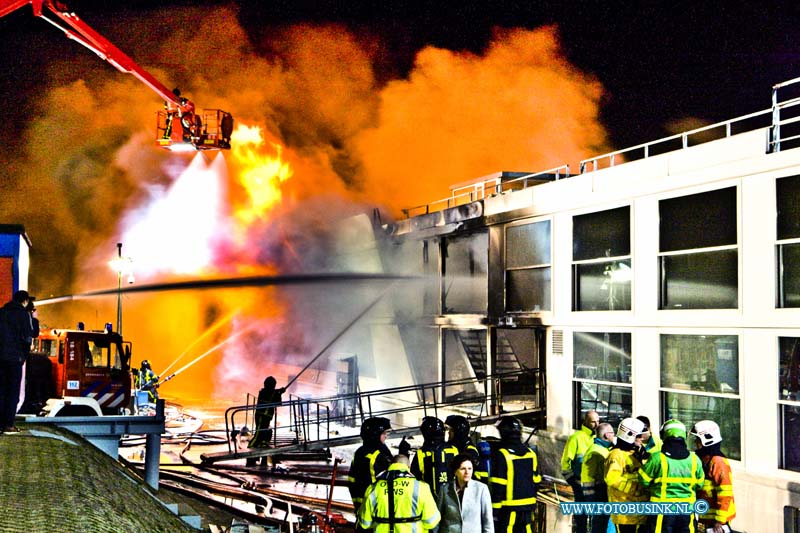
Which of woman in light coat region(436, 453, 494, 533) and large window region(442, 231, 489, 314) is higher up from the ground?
large window region(442, 231, 489, 314)

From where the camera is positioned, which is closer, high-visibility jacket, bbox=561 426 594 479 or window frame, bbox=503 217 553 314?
high-visibility jacket, bbox=561 426 594 479

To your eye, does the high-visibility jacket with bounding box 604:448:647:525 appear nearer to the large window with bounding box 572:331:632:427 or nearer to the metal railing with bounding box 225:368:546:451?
the large window with bounding box 572:331:632:427

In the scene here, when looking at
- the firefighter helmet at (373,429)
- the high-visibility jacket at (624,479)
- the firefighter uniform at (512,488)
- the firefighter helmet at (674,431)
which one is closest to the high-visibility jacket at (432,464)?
the firefighter helmet at (373,429)

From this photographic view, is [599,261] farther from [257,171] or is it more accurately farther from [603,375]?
[257,171]

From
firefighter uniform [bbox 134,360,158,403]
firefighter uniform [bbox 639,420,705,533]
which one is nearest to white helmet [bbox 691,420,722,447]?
firefighter uniform [bbox 639,420,705,533]

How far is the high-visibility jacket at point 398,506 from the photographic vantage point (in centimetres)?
Result: 670

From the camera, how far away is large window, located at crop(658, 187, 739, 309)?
12.9 meters

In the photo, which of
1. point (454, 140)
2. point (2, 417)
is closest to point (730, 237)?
point (2, 417)

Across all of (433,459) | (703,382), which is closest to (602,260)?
(703,382)

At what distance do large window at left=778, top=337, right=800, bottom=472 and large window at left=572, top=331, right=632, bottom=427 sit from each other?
3381 mm

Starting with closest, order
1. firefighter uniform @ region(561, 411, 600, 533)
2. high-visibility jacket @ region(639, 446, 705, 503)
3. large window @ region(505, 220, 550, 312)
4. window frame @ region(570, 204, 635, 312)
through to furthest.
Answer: high-visibility jacket @ region(639, 446, 705, 503), firefighter uniform @ region(561, 411, 600, 533), window frame @ region(570, 204, 635, 312), large window @ region(505, 220, 550, 312)

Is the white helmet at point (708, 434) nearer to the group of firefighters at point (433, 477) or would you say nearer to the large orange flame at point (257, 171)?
the group of firefighters at point (433, 477)

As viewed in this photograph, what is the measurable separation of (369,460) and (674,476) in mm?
3205

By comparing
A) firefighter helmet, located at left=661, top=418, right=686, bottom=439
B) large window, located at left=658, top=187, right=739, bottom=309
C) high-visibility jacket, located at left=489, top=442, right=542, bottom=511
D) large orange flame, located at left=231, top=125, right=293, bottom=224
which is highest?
large orange flame, located at left=231, top=125, right=293, bottom=224
